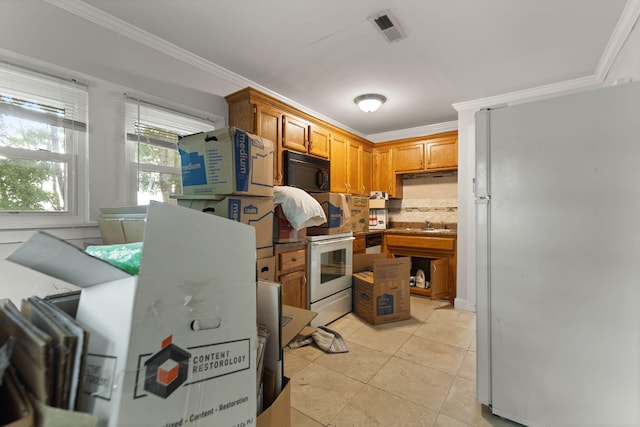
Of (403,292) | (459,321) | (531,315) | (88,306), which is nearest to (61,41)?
(88,306)

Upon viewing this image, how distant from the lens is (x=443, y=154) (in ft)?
12.3

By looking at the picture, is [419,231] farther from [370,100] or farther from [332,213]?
[370,100]

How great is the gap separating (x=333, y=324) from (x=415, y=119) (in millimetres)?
2819

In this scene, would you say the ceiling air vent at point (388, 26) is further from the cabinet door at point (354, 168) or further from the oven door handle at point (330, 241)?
the cabinet door at point (354, 168)

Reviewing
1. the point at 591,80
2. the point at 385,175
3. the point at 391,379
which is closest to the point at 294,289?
the point at 391,379

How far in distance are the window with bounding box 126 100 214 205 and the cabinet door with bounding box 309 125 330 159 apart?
125cm

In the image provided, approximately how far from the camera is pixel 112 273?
598 millimetres

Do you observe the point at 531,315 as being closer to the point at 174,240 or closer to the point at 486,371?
the point at 486,371

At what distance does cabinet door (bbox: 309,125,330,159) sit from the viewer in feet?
10.6

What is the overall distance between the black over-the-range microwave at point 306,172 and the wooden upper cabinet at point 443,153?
1.54m

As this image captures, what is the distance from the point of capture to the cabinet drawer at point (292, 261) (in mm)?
2303

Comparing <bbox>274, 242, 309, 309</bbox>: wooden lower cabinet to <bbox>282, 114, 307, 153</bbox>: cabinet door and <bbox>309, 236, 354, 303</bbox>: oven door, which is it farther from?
<bbox>282, 114, 307, 153</bbox>: cabinet door

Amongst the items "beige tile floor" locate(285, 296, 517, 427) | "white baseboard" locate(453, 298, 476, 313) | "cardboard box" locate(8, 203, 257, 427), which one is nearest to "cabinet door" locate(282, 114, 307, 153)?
"beige tile floor" locate(285, 296, 517, 427)

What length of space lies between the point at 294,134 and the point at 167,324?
8.56 feet
